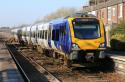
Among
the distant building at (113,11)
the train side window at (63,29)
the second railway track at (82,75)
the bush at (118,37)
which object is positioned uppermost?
the distant building at (113,11)

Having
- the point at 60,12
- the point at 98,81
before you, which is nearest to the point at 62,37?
the point at 98,81

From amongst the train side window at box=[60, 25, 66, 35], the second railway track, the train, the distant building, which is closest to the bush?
the distant building

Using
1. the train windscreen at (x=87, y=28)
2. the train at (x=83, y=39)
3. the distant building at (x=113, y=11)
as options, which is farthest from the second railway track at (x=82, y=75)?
the distant building at (x=113, y=11)

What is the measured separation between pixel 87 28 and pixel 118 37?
19.1 m

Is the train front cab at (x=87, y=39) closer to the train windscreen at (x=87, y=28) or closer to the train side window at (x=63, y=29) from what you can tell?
the train windscreen at (x=87, y=28)

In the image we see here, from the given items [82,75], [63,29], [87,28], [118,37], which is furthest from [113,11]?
[82,75]

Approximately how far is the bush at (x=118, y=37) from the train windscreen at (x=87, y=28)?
1606 cm

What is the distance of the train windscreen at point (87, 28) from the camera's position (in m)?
22.4

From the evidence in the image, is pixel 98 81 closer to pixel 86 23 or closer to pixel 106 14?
pixel 86 23

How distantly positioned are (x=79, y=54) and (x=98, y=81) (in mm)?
3545

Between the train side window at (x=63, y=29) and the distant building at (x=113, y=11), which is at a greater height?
the distant building at (x=113, y=11)

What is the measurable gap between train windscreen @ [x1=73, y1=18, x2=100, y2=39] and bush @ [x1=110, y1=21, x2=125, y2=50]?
16060 mm

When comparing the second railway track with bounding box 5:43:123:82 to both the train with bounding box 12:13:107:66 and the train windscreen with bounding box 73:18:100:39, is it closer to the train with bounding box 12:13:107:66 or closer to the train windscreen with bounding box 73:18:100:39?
the train with bounding box 12:13:107:66

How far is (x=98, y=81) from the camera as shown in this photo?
18656 millimetres
